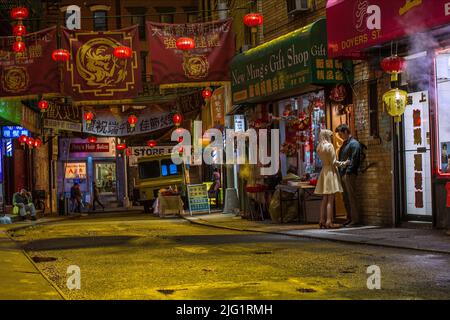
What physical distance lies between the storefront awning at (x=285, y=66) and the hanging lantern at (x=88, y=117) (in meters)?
10.7

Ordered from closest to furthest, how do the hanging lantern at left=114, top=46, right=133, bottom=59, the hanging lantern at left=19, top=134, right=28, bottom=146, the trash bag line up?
the trash bag < the hanging lantern at left=114, top=46, right=133, bottom=59 < the hanging lantern at left=19, top=134, right=28, bottom=146

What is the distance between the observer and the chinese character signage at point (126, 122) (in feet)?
106

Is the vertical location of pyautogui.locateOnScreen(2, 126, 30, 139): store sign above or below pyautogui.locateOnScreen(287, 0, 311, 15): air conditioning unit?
below

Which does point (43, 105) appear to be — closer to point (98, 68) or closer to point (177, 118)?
point (177, 118)

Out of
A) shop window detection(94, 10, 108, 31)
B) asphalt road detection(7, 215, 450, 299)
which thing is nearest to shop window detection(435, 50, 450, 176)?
asphalt road detection(7, 215, 450, 299)

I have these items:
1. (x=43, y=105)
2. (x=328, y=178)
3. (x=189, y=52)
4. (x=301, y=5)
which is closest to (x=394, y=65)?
(x=328, y=178)

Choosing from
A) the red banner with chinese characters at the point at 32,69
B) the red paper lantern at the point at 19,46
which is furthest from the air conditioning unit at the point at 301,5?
the red paper lantern at the point at 19,46

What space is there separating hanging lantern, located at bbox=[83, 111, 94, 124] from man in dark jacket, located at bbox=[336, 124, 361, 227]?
56.8ft

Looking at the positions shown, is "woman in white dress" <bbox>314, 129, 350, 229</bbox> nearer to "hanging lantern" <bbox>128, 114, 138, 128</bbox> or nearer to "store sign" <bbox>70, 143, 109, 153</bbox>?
"hanging lantern" <bbox>128, 114, 138, 128</bbox>

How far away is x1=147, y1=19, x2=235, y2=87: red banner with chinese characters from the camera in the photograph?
69.7 feet

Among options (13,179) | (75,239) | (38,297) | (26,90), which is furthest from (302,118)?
(13,179)

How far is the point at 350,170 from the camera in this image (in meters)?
16.2

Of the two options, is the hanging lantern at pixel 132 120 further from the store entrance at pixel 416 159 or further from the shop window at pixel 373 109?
the store entrance at pixel 416 159

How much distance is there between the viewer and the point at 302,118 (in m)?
19.2
